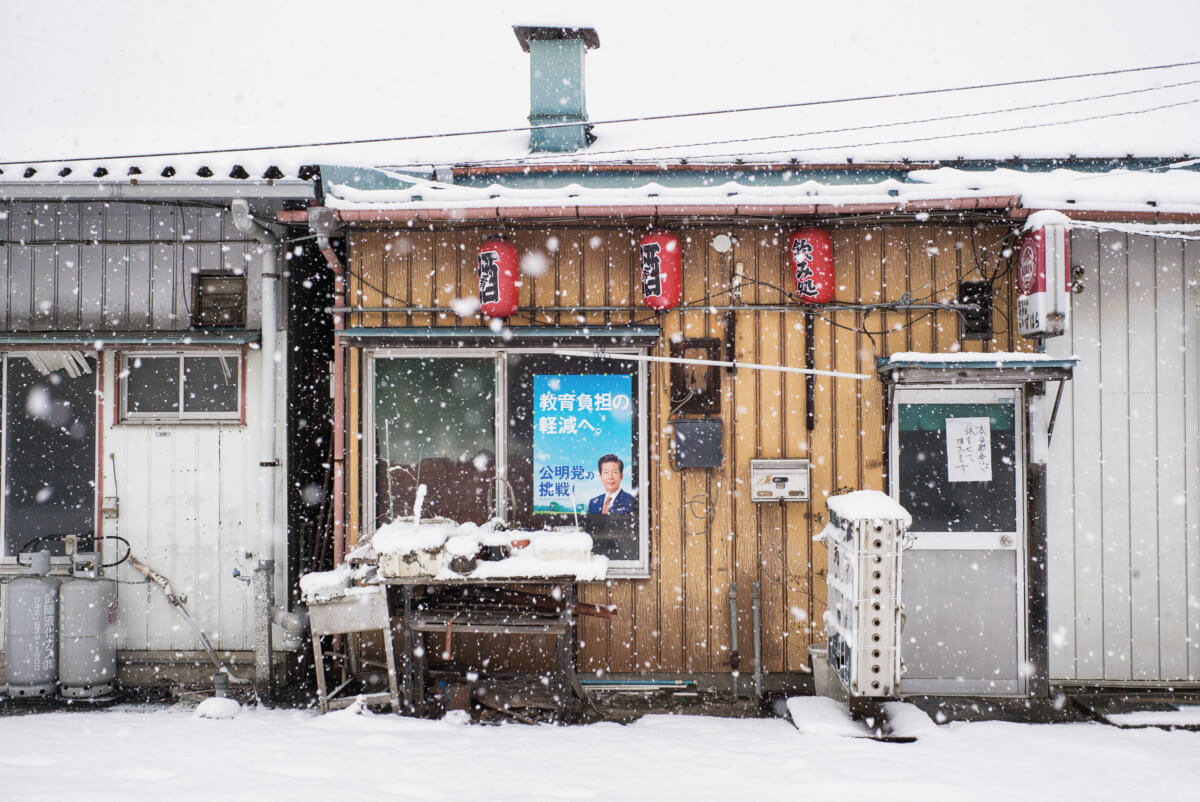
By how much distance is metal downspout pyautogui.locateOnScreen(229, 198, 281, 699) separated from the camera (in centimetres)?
698

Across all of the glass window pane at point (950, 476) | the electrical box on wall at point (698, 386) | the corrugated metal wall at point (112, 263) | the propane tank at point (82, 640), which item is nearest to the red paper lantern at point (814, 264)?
the electrical box on wall at point (698, 386)

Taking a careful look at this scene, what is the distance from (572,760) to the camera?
5441mm

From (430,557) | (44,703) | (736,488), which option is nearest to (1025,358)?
(736,488)

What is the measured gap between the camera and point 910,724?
5883 mm

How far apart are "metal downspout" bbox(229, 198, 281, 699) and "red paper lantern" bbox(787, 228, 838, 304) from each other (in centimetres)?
518

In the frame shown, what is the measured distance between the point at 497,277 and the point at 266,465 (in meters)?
3.08

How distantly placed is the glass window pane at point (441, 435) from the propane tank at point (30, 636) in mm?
3332

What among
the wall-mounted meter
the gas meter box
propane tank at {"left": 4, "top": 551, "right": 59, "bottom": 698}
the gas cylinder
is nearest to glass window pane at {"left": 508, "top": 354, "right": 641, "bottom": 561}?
the wall-mounted meter

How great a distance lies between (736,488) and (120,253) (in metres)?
6.89

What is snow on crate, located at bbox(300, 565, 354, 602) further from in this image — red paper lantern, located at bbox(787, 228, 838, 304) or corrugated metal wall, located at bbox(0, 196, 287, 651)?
red paper lantern, located at bbox(787, 228, 838, 304)

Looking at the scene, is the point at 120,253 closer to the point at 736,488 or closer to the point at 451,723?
the point at 451,723

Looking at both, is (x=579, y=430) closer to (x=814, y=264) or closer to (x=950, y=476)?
(x=814, y=264)

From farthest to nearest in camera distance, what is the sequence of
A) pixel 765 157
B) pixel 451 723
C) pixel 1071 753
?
pixel 765 157 → pixel 451 723 → pixel 1071 753

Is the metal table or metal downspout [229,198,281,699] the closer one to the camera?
the metal table
